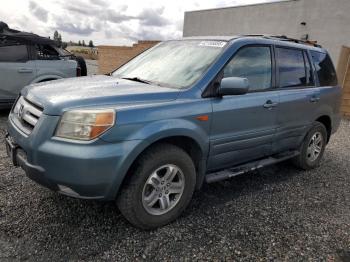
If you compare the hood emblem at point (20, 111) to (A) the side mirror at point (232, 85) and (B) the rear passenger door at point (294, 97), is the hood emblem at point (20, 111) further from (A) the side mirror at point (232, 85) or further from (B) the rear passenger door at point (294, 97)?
(B) the rear passenger door at point (294, 97)

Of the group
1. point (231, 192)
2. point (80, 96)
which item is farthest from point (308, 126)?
point (80, 96)

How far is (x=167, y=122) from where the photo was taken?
10.4 feet

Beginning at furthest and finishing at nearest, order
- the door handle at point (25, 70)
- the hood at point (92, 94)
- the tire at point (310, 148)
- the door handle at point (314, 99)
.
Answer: the door handle at point (25, 70), the tire at point (310, 148), the door handle at point (314, 99), the hood at point (92, 94)

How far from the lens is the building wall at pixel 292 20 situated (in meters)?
20.2

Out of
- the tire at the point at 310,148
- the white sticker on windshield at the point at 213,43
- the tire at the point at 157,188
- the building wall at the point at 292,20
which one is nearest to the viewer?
the tire at the point at 157,188

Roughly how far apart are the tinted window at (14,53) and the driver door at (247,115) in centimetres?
527

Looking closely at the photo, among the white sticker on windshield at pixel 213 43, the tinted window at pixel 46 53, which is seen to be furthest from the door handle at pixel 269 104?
the tinted window at pixel 46 53

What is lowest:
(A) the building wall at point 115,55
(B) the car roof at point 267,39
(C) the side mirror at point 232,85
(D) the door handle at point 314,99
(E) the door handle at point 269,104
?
(A) the building wall at point 115,55

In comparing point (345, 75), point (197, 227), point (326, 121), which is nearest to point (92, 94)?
point (197, 227)

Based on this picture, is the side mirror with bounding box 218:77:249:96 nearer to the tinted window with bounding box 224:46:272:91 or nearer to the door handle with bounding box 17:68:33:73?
the tinted window with bounding box 224:46:272:91

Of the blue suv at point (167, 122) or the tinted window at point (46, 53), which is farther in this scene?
the tinted window at point (46, 53)

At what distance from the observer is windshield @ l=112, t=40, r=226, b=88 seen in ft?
12.1

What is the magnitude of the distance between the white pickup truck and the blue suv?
3740 millimetres

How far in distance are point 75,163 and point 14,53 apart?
220 inches
